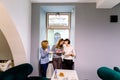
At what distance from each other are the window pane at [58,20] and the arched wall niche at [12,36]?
72.9 inches

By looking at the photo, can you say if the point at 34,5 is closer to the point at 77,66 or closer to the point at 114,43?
the point at 77,66

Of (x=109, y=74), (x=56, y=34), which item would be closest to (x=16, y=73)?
(x=109, y=74)

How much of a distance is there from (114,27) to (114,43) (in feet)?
1.61

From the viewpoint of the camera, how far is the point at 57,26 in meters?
5.62

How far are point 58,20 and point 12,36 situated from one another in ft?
7.48

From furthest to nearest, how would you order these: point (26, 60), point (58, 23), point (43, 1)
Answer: point (58, 23) < point (43, 1) < point (26, 60)

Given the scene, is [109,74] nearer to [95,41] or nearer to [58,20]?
[95,41]

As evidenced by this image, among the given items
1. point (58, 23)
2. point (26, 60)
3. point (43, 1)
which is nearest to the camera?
point (26, 60)

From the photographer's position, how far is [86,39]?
479cm

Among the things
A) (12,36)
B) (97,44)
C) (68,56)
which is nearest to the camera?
(12,36)

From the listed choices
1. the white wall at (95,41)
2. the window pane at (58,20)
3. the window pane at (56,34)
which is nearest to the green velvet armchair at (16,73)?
the white wall at (95,41)

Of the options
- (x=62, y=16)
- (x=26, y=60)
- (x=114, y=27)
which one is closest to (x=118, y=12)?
(x=114, y=27)

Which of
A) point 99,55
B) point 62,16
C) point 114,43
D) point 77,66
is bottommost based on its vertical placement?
point 77,66

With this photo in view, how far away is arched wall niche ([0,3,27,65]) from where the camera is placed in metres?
3.16
